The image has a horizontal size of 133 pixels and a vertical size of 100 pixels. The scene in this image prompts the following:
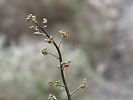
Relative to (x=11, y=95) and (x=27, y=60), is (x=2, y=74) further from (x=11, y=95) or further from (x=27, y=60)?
(x=27, y=60)

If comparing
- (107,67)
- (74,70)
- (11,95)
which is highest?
(107,67)

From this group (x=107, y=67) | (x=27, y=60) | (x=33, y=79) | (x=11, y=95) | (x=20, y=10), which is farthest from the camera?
(x=20, y=10)

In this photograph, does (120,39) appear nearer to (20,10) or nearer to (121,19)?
(121,19)

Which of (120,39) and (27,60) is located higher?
(120,39)

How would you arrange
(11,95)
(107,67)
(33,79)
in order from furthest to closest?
(107,67)
(33,79)
(11,95)

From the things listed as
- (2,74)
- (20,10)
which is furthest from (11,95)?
(20,10)

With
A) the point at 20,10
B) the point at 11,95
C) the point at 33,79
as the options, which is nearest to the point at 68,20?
the point at 20,10

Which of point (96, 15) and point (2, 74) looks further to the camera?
point (96, 15)
